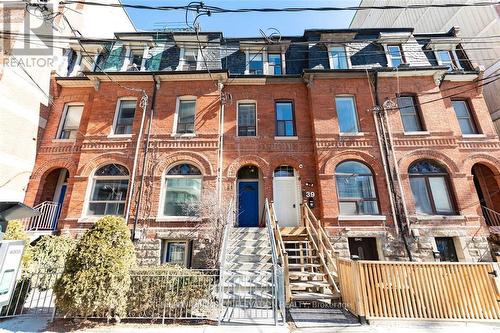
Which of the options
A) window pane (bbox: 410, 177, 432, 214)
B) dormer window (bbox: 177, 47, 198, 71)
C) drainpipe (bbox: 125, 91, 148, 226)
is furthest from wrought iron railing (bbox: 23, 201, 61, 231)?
window pane (bbox: 410, 177, 432, 214)

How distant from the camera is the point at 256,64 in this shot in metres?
13.1

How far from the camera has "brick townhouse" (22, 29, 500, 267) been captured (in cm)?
1020

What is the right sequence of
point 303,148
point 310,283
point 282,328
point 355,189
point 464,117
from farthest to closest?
1. point 464,117
2. point 303,148
3. point 355,189
4. point 310,283
5. point 282,328

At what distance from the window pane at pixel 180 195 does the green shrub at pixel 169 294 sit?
4.74m

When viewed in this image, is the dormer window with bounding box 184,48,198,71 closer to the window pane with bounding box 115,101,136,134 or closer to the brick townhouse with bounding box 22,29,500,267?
the brick townhouse with bounding box 22,29,500,267

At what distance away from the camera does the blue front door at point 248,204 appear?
444 inches

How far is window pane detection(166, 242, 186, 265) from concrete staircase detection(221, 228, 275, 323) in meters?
2.49

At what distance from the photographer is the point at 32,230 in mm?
10516

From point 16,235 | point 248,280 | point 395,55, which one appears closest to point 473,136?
point 395,55

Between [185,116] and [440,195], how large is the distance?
12351mm

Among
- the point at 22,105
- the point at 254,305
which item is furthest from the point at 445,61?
the point at 22,105

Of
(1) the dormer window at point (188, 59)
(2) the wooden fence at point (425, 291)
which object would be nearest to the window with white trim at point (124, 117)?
(1) the dormer window at point (188, 59)

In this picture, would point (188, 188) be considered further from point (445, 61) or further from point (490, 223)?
point (445, 61)

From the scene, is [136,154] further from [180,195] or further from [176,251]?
[176,251]
